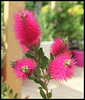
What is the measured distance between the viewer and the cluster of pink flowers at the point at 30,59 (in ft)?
1.08

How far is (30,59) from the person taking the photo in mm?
388

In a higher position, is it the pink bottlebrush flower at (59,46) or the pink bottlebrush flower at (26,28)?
the pink bottlebrush flower at (26,28)

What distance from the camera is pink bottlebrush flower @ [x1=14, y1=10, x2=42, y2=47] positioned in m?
0.36

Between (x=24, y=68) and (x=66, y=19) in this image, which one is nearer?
(x=24, y=68)

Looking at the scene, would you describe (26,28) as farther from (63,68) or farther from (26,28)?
(63,68)

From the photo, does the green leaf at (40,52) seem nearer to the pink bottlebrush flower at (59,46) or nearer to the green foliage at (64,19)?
the pink bottlebrush flower at (59,46)

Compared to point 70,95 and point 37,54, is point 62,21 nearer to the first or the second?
point 70,95

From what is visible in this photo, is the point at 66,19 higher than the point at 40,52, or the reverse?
the point at 66,19

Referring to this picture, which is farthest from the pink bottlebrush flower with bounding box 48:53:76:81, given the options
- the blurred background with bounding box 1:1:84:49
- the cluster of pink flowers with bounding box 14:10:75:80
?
the blurred background with bounding box 1:1:84:49

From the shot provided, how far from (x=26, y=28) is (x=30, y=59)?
73 millimetres

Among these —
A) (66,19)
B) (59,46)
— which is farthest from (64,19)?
(59,46)

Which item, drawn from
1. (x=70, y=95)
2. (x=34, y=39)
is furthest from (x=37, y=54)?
(x=70, y=95)

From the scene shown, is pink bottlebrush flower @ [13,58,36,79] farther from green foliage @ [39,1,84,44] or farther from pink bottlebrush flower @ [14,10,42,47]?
green foliage @ [39,1,84,44]

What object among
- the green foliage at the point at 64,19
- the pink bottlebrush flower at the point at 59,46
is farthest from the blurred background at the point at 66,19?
the pink bottlebrush flower at the point at 59,46
